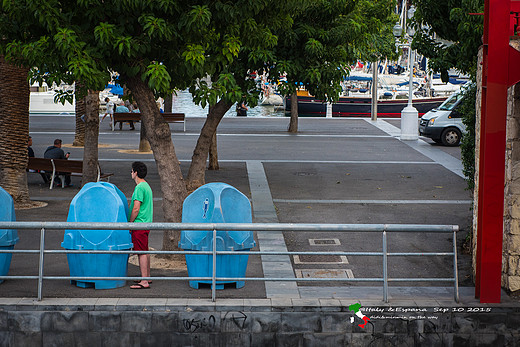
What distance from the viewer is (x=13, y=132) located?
14148 mm

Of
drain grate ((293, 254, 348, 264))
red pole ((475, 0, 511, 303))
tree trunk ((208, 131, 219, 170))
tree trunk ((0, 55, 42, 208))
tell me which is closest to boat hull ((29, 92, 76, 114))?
tree trunk ((208, 131, 219, 170))

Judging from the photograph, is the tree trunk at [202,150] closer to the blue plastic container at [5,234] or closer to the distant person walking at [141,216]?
the distant person walking at [141,216]

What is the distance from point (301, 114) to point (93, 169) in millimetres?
29946

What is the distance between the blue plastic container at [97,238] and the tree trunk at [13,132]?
6.29 metres

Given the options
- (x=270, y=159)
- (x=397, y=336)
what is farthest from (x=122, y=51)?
(x=270, y=159)

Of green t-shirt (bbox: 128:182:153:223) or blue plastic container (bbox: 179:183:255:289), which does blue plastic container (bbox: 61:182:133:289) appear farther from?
blue plastic container (bbox: 179:183:255:289)

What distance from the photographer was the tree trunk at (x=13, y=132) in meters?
14.0

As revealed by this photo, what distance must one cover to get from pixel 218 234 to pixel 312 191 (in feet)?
27.8

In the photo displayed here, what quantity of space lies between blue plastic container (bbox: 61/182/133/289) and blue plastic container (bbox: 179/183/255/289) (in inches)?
30.6

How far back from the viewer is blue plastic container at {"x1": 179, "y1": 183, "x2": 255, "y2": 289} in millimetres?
8312

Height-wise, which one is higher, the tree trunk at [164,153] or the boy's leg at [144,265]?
the tree trunk at [164,153]

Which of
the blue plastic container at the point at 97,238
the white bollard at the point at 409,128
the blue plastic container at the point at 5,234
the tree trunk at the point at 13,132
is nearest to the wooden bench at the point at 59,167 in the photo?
the tree trunk at the point at 13,132

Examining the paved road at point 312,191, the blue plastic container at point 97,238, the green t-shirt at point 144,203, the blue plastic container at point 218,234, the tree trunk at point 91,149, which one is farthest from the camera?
the tree trunk at point 91,149

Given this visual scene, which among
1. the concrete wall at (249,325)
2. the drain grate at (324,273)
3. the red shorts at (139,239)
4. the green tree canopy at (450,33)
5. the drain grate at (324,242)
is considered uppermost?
the green tree canopy at (450,33)
